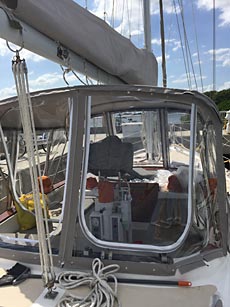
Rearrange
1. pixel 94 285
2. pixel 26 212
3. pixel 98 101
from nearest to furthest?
1. pixel 94 285
2. pixel 98 101
3. pixel 26 212

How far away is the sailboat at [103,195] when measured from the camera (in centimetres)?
184

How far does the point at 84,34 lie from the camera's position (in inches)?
94.2

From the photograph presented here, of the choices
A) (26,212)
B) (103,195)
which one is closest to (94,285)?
(103,195)

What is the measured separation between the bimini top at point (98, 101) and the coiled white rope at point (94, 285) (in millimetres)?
1100

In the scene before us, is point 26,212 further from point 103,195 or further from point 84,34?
point 84,34

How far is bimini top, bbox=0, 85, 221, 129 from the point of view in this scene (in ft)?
6.94

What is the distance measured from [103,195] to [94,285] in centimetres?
69

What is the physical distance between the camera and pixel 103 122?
106 inches

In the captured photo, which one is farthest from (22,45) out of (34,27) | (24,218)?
(24,218)

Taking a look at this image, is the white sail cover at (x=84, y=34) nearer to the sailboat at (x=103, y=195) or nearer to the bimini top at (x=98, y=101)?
the sailboat at (x=103, y=195)

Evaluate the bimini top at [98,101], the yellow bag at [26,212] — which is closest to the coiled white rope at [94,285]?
the yellow bag at [26,212]

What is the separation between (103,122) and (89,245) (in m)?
1.02

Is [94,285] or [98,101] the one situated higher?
[98,101]

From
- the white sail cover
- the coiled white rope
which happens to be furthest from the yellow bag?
the white sail cover
